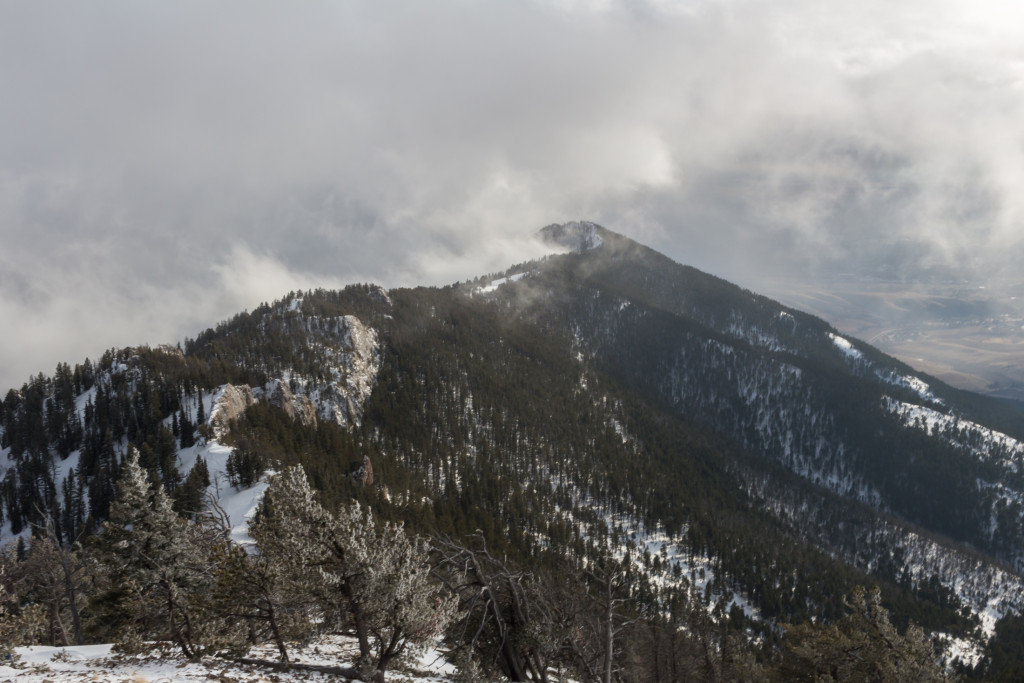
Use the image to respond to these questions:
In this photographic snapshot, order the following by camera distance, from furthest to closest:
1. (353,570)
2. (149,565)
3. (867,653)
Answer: (867,653), (149,565), (353,570)

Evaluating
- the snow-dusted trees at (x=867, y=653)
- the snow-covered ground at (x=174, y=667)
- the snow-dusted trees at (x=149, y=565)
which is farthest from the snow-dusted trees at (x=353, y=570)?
the snow-dusted trees at (x=867, y=653)

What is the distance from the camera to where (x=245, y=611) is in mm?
23875

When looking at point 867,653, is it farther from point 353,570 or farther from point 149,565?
point 149,565

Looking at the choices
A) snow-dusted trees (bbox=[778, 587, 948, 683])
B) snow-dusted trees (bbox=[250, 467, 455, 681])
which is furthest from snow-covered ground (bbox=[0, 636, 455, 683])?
snow-dusted trees (bbox=[778, 587, 948, 683])

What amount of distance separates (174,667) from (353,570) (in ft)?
38.7

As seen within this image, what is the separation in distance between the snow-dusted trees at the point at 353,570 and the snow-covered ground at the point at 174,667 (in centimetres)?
286

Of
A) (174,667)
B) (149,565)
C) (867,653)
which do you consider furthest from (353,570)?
(867,653)

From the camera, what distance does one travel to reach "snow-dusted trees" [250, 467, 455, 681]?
2097cm

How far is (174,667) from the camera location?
23719 mm

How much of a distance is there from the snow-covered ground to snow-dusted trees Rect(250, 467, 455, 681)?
286 centimetres

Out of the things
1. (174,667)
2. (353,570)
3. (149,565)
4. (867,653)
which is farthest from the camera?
(867,653)

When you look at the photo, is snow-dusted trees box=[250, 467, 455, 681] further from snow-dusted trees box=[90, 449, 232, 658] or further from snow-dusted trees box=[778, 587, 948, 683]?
snow-dusted trees box=[778, 587, 948, 683]

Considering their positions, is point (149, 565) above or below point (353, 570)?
below

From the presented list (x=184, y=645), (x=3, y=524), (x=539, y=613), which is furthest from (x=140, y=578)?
(x=3, y=524)
